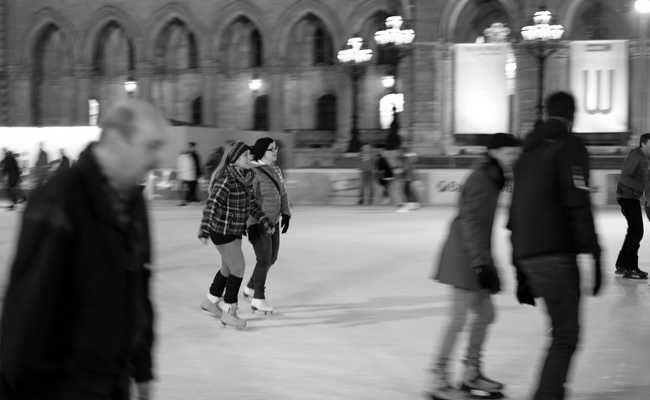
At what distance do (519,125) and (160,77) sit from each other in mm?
16479

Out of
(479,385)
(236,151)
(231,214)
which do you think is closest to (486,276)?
(479,385)

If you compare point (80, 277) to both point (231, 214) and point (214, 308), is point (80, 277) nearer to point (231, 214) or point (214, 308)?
point (231, 214)

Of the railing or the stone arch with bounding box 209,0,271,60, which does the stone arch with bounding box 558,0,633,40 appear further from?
the stone arch with bounding box 209,0,271,60

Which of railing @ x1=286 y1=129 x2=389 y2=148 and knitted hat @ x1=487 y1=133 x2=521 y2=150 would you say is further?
railing @ x1=286 y1=129 x2=389 y2=148

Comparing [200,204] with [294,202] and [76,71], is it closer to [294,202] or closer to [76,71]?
[294,202]

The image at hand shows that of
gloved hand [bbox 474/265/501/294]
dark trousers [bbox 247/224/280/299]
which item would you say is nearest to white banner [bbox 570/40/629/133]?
dark trousers [bbox 247/224/280/299]

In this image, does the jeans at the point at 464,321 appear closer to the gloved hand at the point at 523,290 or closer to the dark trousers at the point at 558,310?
the gloved hand at the point at 523,290

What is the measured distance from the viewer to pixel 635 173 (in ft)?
32.2

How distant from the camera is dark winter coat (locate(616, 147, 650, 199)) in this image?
9773 millimetres

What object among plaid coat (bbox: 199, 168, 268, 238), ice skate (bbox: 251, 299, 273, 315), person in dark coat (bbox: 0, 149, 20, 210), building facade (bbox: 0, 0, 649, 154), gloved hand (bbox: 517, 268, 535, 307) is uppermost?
building facade (bbox: 0, 0, 649, 154)

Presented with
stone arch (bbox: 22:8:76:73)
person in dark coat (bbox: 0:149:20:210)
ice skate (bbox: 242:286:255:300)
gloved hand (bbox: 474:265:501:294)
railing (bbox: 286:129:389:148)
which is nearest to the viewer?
gloved hand (bbox: 474:265:501:294)

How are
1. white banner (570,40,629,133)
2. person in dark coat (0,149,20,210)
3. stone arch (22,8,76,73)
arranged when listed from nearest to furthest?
person in dark coat (0,149,20,210), white banner (570,40,629,133), stone arch (22,8,76,73)

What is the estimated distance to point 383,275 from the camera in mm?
10500

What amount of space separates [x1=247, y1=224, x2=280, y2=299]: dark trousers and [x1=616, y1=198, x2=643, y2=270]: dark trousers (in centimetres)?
407
